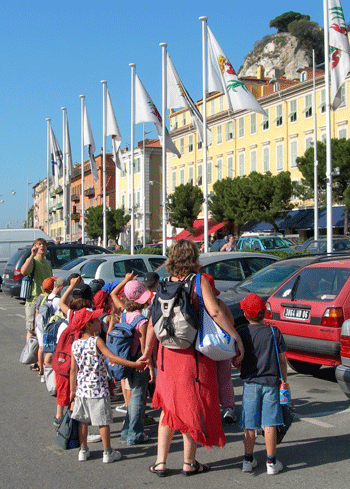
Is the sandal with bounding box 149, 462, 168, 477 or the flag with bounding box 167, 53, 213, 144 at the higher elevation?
the flag with bounding box 167, 53, 213, 144

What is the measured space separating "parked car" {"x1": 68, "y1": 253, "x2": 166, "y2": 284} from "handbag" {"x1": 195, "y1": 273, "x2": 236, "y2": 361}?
986 centimetres

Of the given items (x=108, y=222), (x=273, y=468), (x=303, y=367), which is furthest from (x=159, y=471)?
(x=108, y=222)

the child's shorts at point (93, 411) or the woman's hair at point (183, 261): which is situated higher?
the woman's hair at point (183, 261)

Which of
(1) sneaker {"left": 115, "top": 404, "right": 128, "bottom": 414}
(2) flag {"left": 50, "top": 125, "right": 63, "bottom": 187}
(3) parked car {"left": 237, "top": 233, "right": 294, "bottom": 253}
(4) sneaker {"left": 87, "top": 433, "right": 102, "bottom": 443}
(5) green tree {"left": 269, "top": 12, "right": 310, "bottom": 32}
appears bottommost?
(4) sneaker {"left": 87, "top": 433, "right": 102, "bottom": 443}

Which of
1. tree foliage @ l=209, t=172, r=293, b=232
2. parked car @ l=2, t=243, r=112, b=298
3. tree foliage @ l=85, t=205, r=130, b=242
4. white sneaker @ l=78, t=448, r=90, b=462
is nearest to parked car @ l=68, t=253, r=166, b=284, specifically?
parked car @ l=2, t=243, r=112, b=298

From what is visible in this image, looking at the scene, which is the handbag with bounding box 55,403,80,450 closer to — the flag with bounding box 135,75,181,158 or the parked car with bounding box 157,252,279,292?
the parked car with bounding box 157,252,279,292

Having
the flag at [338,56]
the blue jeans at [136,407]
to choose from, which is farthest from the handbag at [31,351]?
the flag at [338,56]

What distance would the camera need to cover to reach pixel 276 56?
357 ft

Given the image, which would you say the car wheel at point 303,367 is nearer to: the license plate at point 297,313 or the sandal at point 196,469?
the license plate at point 297,313

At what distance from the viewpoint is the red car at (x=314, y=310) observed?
7316 millimetres

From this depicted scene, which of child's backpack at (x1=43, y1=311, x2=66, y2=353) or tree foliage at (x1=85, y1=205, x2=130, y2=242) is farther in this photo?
tree foliage at (x1=85, y1=205, x2=130, y2=242)

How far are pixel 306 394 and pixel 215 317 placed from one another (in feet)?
11.7

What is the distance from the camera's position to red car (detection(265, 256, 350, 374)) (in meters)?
7.32

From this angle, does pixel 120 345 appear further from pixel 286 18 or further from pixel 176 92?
pixel 286 18
